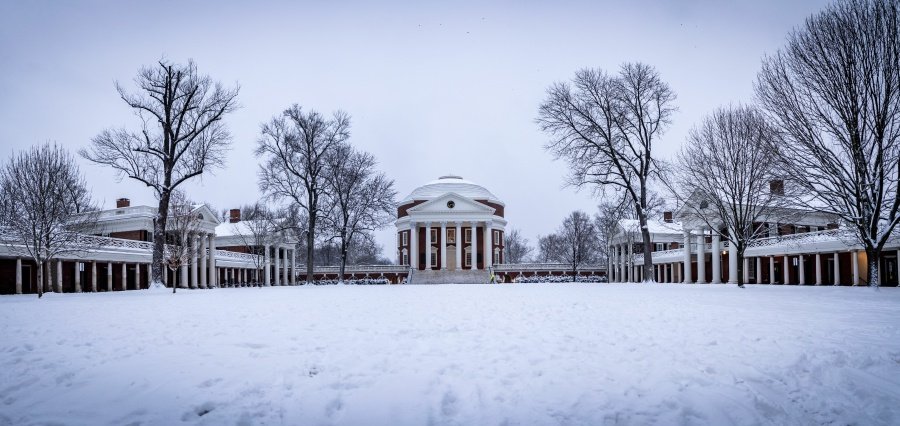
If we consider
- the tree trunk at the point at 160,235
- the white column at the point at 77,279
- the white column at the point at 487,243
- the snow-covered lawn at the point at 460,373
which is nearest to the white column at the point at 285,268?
the white column at the point at 487,243

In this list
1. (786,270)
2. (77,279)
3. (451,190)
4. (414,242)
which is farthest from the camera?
(451,190)

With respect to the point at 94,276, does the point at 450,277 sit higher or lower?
lower

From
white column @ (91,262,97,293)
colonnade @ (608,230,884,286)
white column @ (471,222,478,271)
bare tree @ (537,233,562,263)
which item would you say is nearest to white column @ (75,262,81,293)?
white column @ (91,262,97,293)

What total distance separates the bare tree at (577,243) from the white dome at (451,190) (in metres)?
11.8

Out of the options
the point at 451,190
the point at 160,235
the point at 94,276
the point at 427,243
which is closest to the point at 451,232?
the point at 427,243

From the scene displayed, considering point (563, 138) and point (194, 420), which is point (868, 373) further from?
point (563, 138)

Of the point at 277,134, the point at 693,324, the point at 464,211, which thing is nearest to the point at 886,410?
the point at 693,324

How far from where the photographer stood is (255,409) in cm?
580

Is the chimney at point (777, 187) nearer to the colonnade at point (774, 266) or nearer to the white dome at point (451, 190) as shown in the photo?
the colonnade at point (774, 266)

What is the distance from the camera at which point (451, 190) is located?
7606 centimetres

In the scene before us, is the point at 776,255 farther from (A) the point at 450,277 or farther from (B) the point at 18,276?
(B) the point at 18,276

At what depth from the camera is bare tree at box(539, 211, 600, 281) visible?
73.8 metres

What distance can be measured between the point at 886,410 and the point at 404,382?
199 inches

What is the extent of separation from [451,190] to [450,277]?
71.4 feet
